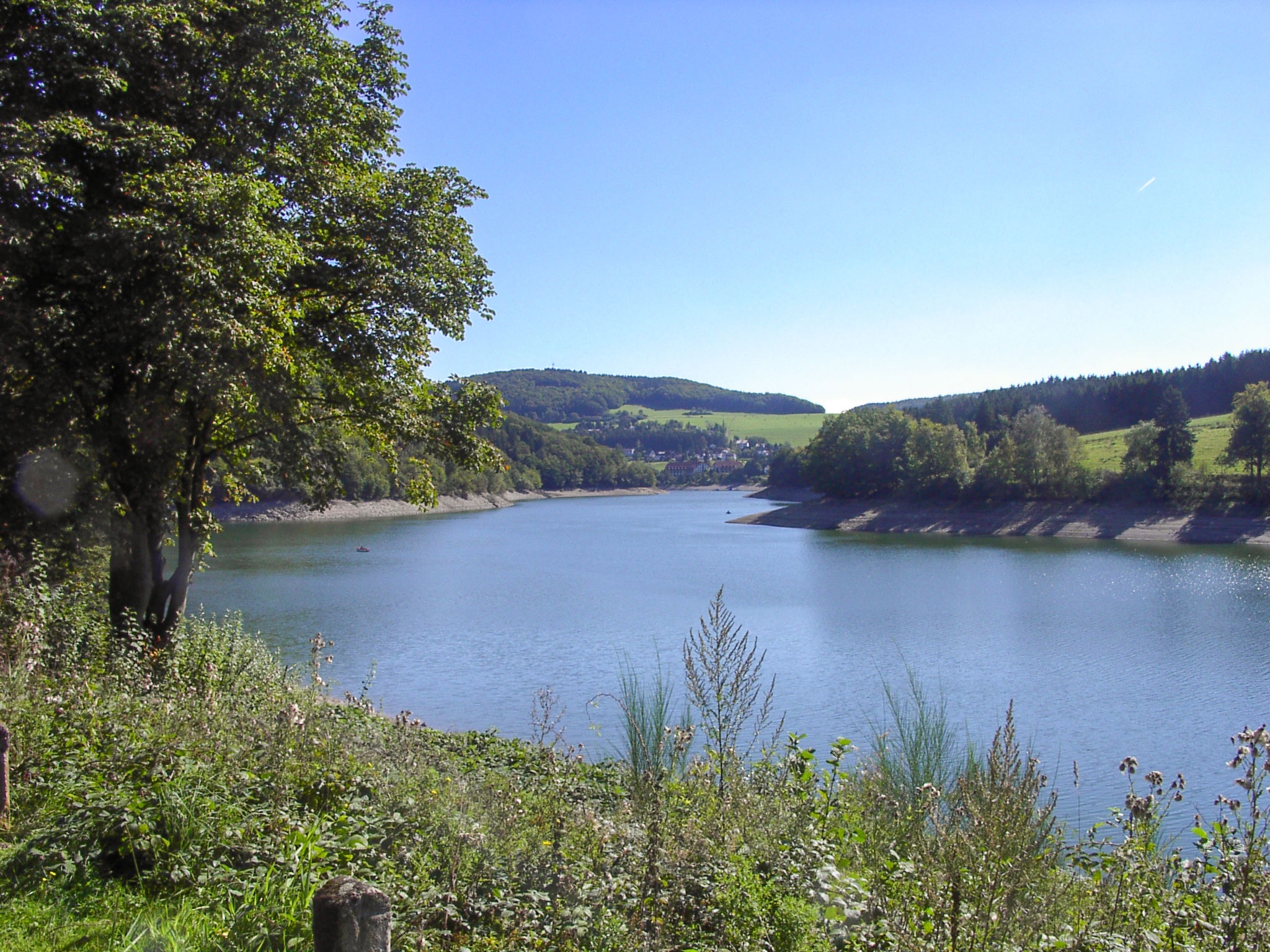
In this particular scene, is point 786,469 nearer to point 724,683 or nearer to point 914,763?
point 914,763

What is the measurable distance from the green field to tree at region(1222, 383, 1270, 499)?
343ft

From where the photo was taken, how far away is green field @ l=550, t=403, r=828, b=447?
16662cm

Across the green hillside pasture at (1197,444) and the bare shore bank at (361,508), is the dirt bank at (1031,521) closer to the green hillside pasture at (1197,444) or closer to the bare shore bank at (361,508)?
the green hillside pasture at (1197,444)

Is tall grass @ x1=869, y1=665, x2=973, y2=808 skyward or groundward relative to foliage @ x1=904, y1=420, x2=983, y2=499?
groundward

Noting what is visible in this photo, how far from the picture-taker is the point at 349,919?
207 centimetres

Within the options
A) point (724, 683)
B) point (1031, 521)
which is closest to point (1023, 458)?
point (1031, 521)

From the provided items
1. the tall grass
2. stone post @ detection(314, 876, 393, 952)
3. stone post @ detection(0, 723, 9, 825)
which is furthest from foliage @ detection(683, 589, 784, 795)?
stone post @ detection(0, 723, 9, 825)

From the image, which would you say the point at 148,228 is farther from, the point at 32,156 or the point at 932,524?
the point at 932,524

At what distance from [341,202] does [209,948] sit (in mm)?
7643

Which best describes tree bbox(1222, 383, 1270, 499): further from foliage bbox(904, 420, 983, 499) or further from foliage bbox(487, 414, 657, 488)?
foliage bbox(487, 414, 657, 488)

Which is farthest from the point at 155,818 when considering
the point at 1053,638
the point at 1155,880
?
the point at 1053,638

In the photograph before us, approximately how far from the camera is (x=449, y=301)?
9383 millimetres

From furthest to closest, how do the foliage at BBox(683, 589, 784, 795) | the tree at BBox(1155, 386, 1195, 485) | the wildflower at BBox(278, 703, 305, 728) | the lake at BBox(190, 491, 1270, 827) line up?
the tree at BBox(1155, 386, 1195, 485), the lake at BBox(190, 491, 1270, 827), the wildflower at BBox(278, 703, 305, 728), the foliage at BBox(683, 589, 784, 795)

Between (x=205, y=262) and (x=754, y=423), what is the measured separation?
181548mm
